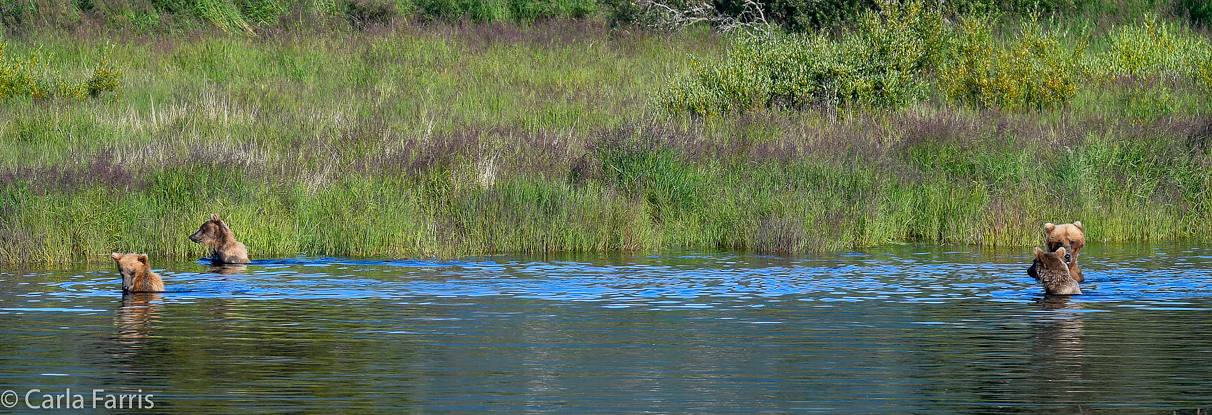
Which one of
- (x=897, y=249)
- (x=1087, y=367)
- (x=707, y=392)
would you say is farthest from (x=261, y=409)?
(x=897, y=249)

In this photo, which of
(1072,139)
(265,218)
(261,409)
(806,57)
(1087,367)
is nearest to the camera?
(261,409)

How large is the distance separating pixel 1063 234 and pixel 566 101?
12325mm

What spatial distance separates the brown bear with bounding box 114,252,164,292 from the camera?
11594 mm

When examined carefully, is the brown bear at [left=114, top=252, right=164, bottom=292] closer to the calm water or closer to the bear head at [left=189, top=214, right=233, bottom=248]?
the calm water

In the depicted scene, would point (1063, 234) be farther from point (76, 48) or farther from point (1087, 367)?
point (76, 48)

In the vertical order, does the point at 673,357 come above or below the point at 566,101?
below

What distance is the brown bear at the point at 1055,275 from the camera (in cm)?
1147

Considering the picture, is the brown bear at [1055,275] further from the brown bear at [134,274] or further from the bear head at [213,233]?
the bear head at [213,233]

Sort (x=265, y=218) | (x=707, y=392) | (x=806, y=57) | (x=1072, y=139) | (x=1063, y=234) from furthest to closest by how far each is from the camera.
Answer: (x=806, y=57), (x=1072, y=139), (x=265, y=218), (x=1063, y=234), (x=707, y=392)

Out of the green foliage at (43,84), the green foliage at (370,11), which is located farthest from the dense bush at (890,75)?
the green foliage at (370,11)

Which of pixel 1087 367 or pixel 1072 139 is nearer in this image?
pixel 1087 367

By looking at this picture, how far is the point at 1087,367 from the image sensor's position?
8359 mm

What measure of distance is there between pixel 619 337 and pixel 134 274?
4.20m

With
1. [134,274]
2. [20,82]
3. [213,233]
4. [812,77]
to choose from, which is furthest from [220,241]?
[20,82]
